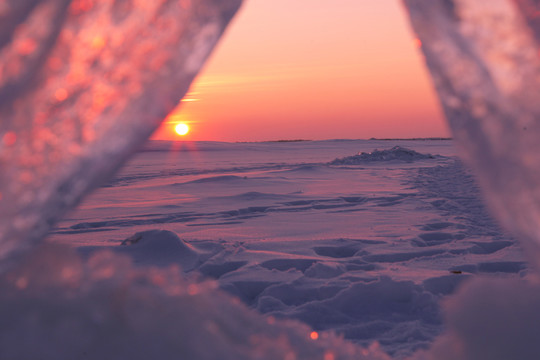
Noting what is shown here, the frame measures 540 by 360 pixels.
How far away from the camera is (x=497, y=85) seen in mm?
1079

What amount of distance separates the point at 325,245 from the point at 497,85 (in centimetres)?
254

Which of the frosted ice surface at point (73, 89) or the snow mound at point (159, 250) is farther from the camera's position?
the snow mound at point (159, 250)

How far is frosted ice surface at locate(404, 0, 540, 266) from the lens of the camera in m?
1.07

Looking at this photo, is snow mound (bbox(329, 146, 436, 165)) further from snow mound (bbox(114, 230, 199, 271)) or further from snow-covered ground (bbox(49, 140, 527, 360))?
snow mound (bbox(114, 230, 199, 271))

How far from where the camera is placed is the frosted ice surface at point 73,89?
3.32 feet

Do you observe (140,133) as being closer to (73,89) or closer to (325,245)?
(73,89)

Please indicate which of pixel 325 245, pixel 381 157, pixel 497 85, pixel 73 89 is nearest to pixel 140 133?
pixel 73 89

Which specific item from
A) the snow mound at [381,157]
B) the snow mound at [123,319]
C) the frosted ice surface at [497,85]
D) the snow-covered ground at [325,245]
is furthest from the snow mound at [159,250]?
the snow mound at [381,157]

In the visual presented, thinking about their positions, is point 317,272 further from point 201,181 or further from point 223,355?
point 201,181

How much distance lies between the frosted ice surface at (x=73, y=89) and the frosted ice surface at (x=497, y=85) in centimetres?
57

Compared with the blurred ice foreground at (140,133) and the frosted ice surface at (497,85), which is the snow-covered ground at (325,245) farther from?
the frosted ice surface at (497,85)

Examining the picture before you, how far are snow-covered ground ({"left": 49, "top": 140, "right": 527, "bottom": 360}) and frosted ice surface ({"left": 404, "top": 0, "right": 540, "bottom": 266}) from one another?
2.94ft

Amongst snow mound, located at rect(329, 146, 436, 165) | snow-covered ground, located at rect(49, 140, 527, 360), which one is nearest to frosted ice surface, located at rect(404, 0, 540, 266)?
snow-covered ground, located at rect(49, 140, 527, 360)

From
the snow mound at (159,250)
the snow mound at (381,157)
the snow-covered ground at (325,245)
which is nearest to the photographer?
the snow-covered ground at (325,245)
